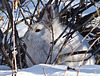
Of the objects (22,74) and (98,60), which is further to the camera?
(98,60)

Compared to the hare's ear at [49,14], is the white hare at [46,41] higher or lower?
lower

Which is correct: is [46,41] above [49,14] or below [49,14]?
below

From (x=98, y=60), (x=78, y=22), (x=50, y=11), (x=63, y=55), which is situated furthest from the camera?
(x=78, y=22)

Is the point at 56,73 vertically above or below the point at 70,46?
below

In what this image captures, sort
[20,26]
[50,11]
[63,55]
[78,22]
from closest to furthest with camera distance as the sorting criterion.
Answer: [63,55], [50,11], [78,22], [20,26]

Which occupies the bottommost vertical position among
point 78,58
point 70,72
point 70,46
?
point 70,72

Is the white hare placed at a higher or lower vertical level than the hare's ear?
lower

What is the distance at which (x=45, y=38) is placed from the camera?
6.40 feet

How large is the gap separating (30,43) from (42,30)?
0.64ft

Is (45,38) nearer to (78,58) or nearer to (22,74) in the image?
(78,58)

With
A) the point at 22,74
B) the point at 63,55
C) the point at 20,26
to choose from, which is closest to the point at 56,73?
the point at 22,74

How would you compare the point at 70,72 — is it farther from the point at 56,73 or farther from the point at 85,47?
the point at 85,47

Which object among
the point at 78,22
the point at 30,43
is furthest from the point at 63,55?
the point at 78,22

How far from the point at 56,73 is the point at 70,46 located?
0.82 m
